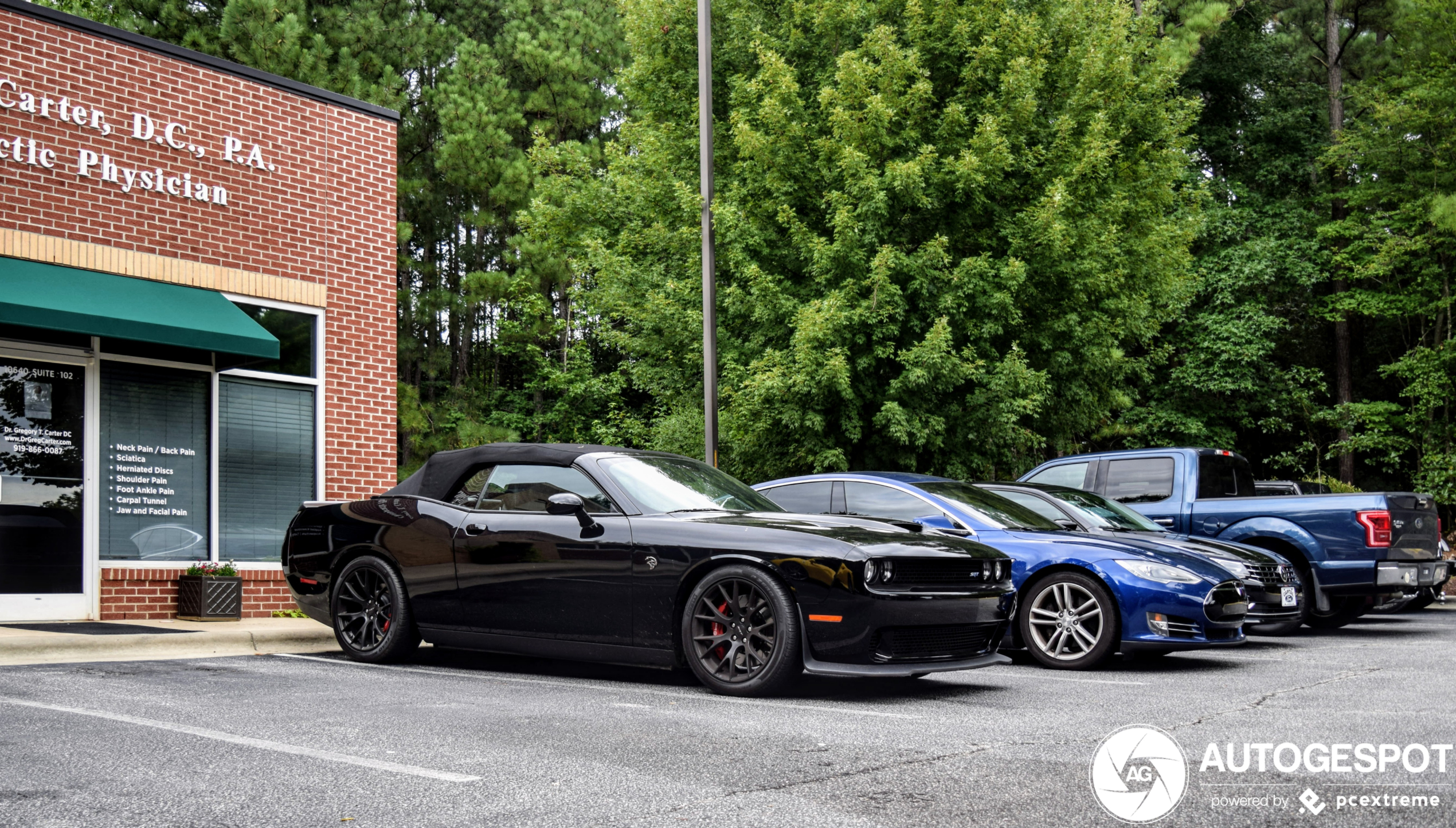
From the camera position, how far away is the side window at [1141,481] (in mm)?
12688

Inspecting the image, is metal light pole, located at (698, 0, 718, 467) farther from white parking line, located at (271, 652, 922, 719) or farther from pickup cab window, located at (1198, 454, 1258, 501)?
white parking line, located at (271, 652, 922, 719)

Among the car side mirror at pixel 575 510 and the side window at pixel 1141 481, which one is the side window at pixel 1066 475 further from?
the car side mirror at pixel 575 510

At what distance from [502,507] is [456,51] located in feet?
90.9

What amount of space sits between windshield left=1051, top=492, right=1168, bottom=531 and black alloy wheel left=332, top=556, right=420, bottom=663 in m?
5.37

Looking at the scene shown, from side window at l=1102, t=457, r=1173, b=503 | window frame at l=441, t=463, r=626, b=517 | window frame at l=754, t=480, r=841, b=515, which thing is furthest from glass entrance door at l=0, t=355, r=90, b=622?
side window at l=1102, t=457, r=1173, b=503

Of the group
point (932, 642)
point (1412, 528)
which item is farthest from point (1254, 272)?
point (932, 642)

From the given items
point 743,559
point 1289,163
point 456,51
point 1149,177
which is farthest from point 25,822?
point 1289,163

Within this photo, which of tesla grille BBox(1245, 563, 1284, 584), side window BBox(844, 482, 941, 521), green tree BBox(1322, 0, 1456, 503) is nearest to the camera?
side window BBox(844, 482, 941, 521)

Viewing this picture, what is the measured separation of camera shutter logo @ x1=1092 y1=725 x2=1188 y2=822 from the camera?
4215 millimetres

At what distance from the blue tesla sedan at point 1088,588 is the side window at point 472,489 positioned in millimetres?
2424

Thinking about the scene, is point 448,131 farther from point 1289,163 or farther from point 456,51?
point 1289,163

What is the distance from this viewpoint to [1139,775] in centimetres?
468

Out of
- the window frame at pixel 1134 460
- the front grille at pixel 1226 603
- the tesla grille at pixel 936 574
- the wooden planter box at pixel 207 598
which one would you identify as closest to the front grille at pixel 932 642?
the tesla grille at pixel 936 574

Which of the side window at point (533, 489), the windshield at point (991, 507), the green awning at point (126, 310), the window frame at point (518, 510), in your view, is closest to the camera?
the window frame at point (518, 510)
